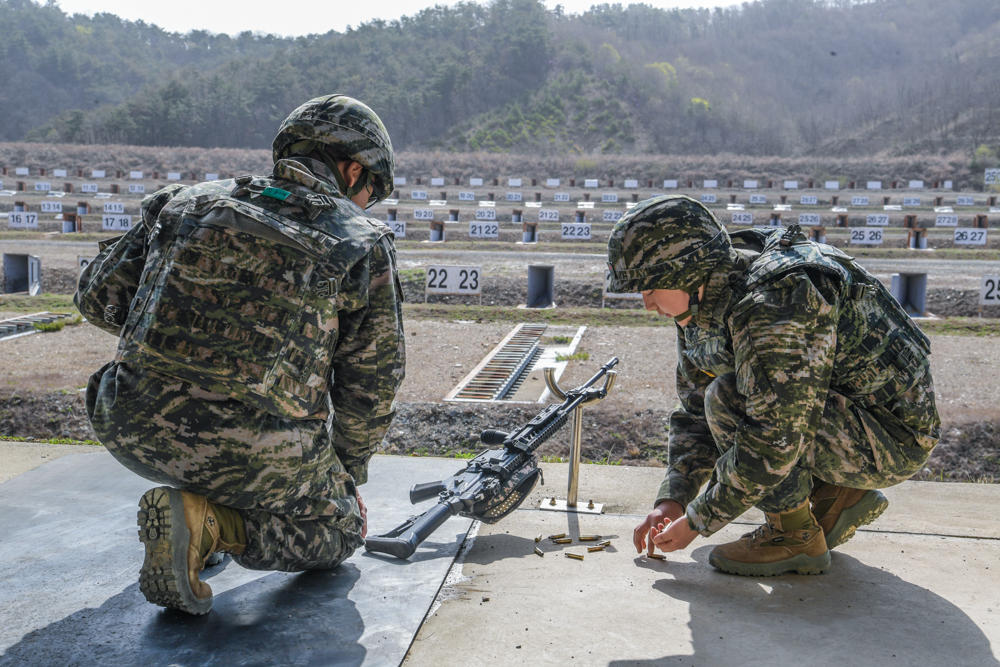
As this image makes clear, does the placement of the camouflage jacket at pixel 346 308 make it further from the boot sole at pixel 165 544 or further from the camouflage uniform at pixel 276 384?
the boot sole at pixel 165 544

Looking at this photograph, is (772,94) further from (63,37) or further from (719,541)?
(719,541)

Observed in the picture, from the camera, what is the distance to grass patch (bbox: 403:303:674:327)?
9.76 metres

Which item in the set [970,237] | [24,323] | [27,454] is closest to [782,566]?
[27,454]

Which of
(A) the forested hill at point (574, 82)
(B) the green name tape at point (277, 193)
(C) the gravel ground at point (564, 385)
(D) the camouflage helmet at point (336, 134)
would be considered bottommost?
(C) the gravel ground at point (564, 385)

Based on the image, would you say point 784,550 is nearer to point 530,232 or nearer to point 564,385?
point 564,385

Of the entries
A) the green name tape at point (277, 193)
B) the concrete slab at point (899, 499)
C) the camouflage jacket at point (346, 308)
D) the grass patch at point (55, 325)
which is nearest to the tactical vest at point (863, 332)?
the concrete slab at point (899, 499)

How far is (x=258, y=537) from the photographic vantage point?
2.47 meters

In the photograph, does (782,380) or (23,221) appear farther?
(23,221)

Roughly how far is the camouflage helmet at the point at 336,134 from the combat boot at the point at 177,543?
113cm

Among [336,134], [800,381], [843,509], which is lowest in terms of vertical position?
[843,509]

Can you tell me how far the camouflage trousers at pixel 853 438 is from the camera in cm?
269

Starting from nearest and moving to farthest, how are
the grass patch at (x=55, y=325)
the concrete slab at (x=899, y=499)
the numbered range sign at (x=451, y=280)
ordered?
the concrete slab at (x=899, y=499) < the grass patch at (x=55, y=325) < the numbered range sign at (x=451, y=280)

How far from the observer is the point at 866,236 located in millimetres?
18172

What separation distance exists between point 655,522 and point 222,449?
146 cm
